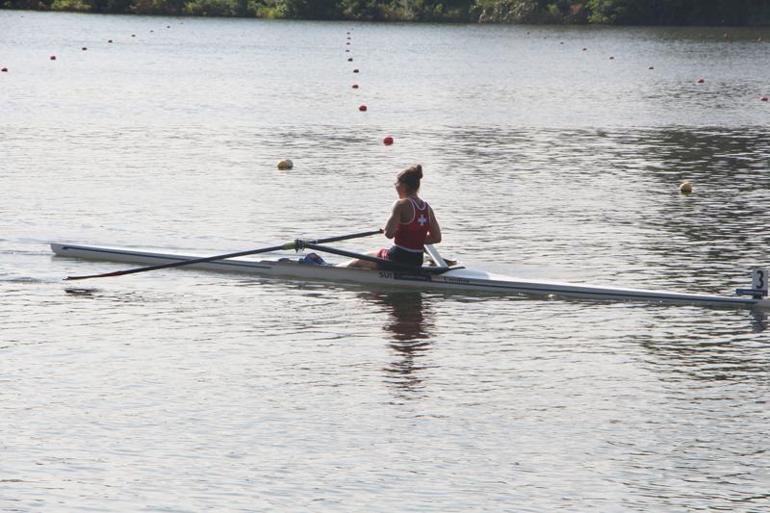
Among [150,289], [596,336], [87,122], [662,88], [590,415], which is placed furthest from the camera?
[662,88]

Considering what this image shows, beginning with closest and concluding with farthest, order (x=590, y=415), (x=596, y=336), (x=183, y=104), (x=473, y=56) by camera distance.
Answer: (x=590, y=415), (x=596, y=336), (x=183, y=104), (x=473, y=56)

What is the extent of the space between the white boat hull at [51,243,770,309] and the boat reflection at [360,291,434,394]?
31 cm

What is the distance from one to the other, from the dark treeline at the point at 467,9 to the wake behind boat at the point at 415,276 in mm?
105854

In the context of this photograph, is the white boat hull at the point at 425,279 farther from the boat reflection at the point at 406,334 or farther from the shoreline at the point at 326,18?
the shoreline at the point at 326,18

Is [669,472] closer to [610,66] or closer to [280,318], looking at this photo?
[280,318]

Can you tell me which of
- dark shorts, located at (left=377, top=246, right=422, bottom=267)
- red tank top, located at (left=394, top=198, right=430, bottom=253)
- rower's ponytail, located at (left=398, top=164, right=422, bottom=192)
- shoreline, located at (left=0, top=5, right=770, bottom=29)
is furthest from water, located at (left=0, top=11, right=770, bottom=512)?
shoreline, located at (left=0, top=5, right=770, bottom=29)

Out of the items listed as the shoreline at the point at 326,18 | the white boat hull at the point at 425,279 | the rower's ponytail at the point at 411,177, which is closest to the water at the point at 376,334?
the white boat hull at the point at 425,279

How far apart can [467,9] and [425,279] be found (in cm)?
11415

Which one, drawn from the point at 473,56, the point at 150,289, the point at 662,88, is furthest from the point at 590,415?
the point at 473,56

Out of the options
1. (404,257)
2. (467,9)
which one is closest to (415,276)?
(404,257)

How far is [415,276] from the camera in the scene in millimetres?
16812

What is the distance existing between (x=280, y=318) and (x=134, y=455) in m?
4.80

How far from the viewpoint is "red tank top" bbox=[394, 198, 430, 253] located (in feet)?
54.2

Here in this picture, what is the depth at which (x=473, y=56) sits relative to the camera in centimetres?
7738
